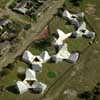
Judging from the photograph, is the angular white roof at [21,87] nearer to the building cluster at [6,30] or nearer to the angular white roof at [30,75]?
the angular white roof at [30,75]

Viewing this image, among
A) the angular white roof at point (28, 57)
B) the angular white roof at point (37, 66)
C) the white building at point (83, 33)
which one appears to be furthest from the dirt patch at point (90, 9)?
the angular white roof at point (37, 66)

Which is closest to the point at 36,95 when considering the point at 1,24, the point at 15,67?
the point at 15,67

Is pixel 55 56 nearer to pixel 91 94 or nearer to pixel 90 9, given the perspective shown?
pixel 91 94

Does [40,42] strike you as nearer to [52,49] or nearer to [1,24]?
[52,49]

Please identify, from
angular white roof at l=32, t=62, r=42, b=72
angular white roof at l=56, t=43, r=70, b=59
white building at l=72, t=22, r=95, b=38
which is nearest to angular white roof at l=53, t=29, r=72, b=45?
white building at l=72, t=22, r=95, b=38

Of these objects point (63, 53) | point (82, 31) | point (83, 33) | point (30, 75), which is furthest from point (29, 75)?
point (82, 31)

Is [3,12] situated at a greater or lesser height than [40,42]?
greater

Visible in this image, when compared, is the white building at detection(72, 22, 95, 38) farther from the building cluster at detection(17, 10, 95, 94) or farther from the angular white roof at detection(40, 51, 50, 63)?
the angular white roof at detection(40, 51, 50, 63)

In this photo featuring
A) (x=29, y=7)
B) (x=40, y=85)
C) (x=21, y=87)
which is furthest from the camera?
(x=29, y=7)
